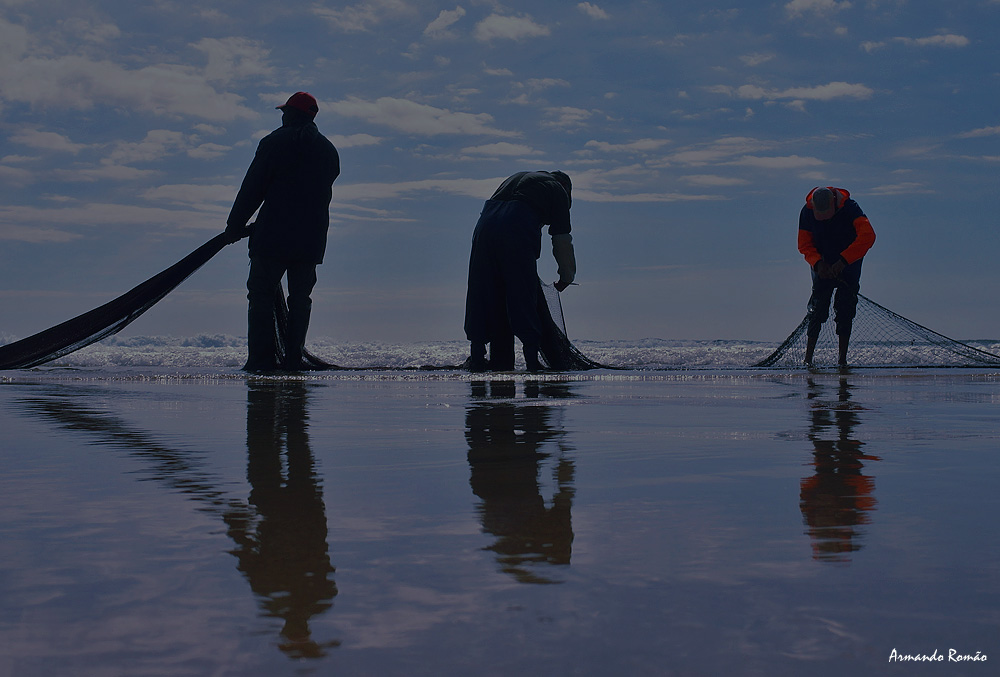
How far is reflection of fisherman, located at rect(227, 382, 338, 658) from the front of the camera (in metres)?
0.83

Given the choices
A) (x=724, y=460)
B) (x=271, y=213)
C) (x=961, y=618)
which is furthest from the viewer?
(x=271, y=213)

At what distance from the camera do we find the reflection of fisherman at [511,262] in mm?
6410

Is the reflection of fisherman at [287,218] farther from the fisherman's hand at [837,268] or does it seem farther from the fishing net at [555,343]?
the fisherman's hand at [837,268]

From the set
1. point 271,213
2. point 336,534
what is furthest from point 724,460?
point 271,213

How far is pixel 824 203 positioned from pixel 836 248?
1.43ft

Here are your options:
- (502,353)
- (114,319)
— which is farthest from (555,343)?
(114,319)

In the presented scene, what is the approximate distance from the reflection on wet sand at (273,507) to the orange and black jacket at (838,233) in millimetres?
6417

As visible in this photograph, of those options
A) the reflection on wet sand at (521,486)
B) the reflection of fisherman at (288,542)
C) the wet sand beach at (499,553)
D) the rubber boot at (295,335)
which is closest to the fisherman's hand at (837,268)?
the rubber boot at (295,335)

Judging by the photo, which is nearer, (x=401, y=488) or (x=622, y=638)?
(x=622, y=638)

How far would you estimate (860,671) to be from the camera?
70 cm

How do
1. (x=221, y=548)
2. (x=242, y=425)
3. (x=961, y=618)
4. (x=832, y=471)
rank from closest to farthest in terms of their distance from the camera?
(x=961, y=618), (x=221, y=548), (x=832, y=471), (x=242, y=425)

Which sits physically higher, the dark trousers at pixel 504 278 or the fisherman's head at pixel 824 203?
the fisherman's head at pixel 824 203

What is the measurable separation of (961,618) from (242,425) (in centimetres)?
215

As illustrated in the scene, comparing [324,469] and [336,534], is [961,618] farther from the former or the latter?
[324,469]
